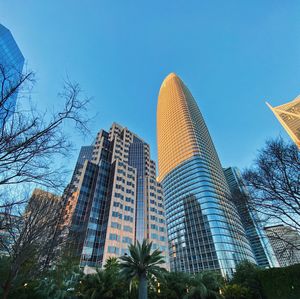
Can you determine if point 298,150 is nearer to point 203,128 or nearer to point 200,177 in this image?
point 200,177

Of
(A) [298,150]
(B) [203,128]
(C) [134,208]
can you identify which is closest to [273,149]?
(A) [298,150]

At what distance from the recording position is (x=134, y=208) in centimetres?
4966

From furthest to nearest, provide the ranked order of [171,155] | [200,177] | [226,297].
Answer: [171,155] < [200,177] < [226,297]

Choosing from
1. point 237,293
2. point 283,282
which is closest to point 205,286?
point 237,293

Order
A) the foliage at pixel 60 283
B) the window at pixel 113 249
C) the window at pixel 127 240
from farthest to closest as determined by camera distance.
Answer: the window at pixel 127 240 → the window at pixel 113 249 → the foliage at pixel 60 283

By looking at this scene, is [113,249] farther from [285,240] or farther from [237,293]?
[285,240]

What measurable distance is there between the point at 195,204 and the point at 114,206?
30552mm

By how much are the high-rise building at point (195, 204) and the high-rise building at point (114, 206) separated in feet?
45.4

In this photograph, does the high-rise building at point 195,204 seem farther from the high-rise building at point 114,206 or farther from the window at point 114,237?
the window at point 114,237

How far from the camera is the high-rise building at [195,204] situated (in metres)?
51.4

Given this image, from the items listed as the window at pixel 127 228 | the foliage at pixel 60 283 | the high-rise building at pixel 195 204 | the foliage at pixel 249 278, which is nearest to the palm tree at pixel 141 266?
the foliage at pixel 60 283

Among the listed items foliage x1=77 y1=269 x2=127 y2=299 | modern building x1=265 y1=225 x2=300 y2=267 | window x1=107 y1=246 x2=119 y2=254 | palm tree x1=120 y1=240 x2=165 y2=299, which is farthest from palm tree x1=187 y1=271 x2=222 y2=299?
window x1=107 y1=246 x2=119 y2=254

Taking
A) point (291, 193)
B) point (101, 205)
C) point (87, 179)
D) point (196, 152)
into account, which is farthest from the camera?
point (196, 152)

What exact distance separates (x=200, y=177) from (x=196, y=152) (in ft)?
40.7
